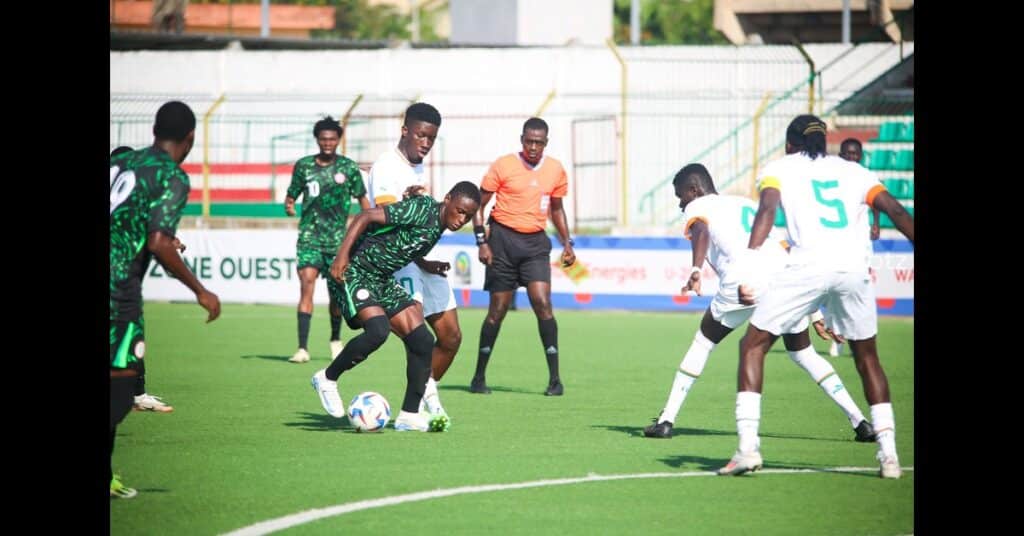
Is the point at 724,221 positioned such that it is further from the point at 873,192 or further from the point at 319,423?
the point at 319,423

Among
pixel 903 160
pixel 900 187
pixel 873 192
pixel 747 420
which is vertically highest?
pixel 903 160

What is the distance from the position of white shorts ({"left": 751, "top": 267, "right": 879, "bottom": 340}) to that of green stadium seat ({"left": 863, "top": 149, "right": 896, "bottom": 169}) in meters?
20.7

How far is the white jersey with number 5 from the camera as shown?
887 cm

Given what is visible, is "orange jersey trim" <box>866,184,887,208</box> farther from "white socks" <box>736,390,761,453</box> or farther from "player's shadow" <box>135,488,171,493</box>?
"player's shadow" <box>135,488,171,493</box>

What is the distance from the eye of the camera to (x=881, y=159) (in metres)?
29.3

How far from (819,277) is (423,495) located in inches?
101

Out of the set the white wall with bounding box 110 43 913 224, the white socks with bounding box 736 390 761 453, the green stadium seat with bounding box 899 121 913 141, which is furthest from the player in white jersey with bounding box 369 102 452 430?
the green stadium seat with bounding box 899 121 913 141

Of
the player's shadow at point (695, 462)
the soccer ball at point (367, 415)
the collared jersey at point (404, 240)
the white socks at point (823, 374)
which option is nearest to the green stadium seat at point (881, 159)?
the white socks at point (823, 374)

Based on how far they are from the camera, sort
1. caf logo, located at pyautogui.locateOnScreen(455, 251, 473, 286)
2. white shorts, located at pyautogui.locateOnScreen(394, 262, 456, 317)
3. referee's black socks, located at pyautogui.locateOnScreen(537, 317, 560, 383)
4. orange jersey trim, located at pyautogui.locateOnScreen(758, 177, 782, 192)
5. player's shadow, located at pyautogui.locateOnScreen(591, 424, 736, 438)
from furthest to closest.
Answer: caf logo, located at pyautogui.locateOnScreen(455, 251, 473, 286) < referee's black socks, located at pyautogui.locateOnScreen(537, 317, 560, 383) < white shorts, located at pyautogui.locateOnScreen(394, 262, 456, 317) < player's shadow, located at pyautogui.locateOnScreen(591, 424, 736, 438) < orange jersey trim, located at pyautogui.locateOnScreen(758, 177, 782, 192)

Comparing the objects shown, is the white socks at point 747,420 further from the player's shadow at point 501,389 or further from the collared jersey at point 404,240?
the player's shadow at point 501,389

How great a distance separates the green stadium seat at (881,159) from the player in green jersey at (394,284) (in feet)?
64.6

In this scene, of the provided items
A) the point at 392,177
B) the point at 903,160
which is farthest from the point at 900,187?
the point at 392,177
